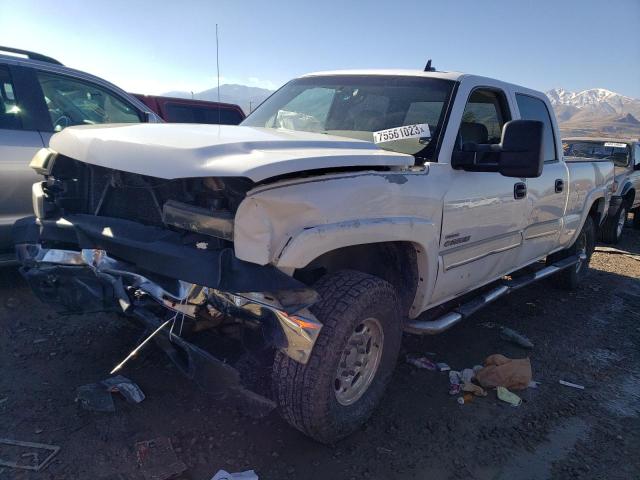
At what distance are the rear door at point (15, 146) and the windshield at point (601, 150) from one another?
9.10 metres

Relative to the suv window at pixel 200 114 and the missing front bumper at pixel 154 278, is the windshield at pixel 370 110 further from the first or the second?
the suv window at pixel 200 114

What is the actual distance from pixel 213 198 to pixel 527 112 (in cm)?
312

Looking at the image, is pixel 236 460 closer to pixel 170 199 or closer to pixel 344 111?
pixel 170 199

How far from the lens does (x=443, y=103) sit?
3.13 meters

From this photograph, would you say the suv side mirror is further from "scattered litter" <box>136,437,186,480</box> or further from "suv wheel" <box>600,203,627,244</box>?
"suv wheel" <box>600,203,627,244</box>

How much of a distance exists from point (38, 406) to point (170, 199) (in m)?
1.37

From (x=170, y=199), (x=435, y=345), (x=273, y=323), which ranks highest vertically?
(x=170, y=199)

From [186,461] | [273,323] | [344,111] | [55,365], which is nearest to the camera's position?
[273,323]

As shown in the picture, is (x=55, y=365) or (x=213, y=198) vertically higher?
(x=213, y=198)

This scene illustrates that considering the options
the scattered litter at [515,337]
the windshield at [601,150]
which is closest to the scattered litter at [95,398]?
the scattered litter at [515,337]

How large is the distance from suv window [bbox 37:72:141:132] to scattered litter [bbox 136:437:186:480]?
306 cm

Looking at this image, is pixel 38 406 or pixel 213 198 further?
pixel 38 406

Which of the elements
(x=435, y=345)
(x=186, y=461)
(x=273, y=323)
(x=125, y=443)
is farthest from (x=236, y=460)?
(x=435, y=345)

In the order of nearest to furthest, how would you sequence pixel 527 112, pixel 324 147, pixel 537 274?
pixel 324 147 < pixel 527 112 < pixel 537 274
